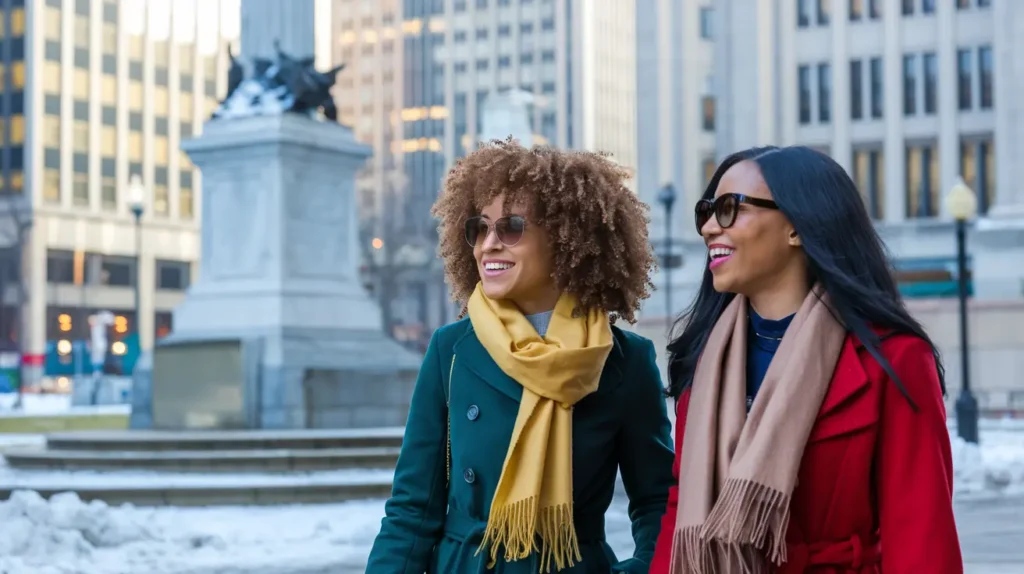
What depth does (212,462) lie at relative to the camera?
1594 centimetres

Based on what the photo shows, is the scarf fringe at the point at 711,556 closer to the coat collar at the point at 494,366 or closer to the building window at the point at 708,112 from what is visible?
the coat collar at the point at 494,366

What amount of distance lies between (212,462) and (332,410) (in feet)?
9.68

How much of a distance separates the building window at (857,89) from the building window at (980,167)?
4.59 m

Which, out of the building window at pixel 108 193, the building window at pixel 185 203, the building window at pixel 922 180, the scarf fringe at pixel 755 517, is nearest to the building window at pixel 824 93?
the building window at pixel 922 180

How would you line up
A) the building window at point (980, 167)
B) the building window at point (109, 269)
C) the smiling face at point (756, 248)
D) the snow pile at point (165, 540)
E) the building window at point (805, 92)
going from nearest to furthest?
the smiling face at point (756, 248), the snow pile at point (165, 540), the building window at point (980, 167), the building window at point (805, 92), the building window at point (109, 269)

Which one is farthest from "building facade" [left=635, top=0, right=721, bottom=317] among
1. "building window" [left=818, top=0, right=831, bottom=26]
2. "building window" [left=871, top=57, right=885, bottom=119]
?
"building window" [left=871, top=57, right=885, bottom=119]

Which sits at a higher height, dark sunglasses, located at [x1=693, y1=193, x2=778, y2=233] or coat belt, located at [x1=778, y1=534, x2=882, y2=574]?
dark sunglasses, located at [x1=693, y1=193, x2=778, y2=233]

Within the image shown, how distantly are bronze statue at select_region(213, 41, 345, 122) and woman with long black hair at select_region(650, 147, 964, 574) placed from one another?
16398 mm

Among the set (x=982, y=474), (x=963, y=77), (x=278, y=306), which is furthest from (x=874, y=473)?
(x=963, y=77)

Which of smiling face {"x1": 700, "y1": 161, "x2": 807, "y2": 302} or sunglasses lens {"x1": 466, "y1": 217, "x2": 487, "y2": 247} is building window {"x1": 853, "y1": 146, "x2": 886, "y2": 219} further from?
smiling face {"x1": 700, "y1": 161, "x2": 807, "y2": 302}

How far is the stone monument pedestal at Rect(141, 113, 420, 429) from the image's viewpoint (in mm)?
18328

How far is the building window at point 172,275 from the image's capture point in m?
96.9

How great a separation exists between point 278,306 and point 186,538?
7.25 metres

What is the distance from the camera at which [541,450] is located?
380 cm
